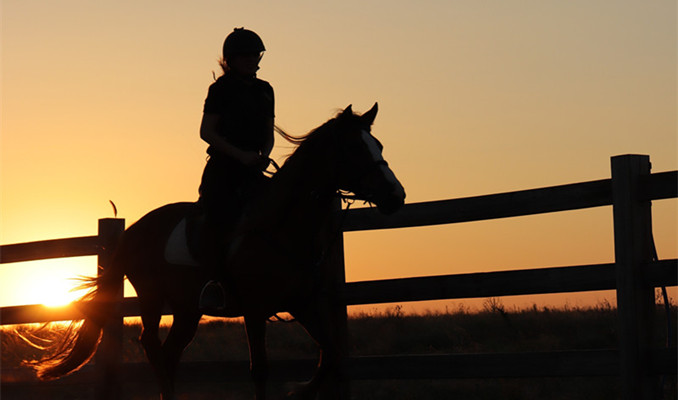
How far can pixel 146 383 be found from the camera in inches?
363

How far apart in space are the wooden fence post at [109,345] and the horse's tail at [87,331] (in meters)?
0.88

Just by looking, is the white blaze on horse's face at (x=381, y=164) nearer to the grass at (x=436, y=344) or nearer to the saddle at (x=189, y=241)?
the saddle at (x=189, y=241)

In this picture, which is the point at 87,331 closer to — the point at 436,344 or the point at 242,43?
the point at 242,43

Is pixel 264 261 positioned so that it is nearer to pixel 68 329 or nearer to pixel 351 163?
pixel 351 163

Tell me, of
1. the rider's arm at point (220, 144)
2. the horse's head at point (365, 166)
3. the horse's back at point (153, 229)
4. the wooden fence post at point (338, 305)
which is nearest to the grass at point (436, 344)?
the horse's back at point (153, 229)

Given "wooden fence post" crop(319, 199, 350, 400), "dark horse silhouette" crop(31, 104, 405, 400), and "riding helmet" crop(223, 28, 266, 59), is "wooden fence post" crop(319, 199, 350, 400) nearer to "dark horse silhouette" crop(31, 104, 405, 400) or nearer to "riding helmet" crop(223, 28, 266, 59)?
"dark horse silhouette" crop(31, 104, 405, 400)

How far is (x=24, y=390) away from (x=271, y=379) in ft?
14.6

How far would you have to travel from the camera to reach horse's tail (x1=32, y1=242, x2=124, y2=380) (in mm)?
8461

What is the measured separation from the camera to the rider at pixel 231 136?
691 centimetres

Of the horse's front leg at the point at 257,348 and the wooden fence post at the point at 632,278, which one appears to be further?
the horse's front leg at the point at 257,348

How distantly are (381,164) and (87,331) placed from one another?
158 inches

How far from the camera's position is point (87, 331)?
855 cm

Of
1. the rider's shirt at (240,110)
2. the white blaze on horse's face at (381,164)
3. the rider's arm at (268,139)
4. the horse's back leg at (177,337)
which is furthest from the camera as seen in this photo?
the horse's back leg at (177,337)

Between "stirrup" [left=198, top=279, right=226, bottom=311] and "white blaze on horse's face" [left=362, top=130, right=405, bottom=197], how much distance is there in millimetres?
1797
